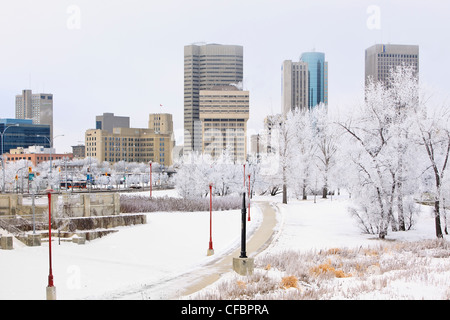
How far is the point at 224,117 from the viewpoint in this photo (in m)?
160

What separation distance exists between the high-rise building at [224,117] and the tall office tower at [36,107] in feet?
189

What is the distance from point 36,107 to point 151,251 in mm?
177782

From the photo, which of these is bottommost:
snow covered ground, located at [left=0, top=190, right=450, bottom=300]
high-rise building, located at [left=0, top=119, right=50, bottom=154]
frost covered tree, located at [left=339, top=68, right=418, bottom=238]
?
snow covered ground, located at [left=0, top=190, right=450, bottom=300]

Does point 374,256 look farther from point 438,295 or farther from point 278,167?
point 278,167

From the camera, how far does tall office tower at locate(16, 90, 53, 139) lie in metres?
166

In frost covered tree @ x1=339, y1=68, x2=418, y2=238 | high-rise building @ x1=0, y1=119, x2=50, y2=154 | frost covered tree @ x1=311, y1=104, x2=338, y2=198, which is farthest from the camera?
high-rise building @ x1=0, y1=119, x2=50, y2=154

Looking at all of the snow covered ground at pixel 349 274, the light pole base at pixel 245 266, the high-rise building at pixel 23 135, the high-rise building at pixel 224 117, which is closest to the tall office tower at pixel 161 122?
the high-rise building at pixel 224 117

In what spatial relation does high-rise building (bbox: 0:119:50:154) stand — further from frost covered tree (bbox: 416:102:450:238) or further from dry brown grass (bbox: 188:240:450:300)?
dry brown grass (bbox: 188:240:450:300)

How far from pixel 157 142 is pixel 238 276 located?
454 feet

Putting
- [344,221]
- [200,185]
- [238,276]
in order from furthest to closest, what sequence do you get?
[200,185] → [344,221] → [238,276]

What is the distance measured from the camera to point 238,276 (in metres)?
14.2

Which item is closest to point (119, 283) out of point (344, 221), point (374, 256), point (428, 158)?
point (374, 256)

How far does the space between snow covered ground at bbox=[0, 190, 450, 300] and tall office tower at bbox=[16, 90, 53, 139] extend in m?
143

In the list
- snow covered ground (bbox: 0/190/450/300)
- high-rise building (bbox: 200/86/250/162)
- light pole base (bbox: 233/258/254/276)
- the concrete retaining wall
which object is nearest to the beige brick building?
high-rise building (bbox: 200/86/250/162)
